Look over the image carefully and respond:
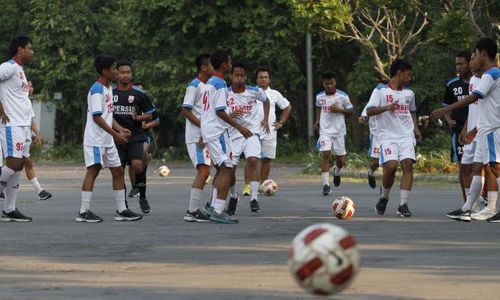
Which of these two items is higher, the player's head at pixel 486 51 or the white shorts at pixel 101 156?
the player's head at pixel 486 51

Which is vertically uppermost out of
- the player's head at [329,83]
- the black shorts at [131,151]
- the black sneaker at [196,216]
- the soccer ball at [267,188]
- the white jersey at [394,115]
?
the player's head at [329,83]

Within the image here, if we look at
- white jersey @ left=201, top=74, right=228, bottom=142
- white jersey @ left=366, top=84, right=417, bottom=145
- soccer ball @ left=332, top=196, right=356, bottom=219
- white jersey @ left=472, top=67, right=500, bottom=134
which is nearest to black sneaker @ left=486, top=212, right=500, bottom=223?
white jersey @ left=472, top=67, right=500, bottom=134

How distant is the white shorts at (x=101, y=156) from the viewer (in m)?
15.3

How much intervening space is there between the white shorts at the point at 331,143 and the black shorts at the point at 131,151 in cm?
586

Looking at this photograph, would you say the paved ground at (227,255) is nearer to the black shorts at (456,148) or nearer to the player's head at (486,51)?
the black shorts at (456,148)

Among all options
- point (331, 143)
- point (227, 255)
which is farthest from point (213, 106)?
point (331, 143)

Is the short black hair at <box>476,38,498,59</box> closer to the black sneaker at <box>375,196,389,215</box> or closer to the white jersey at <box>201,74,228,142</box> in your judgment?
the black sneaker at <box>375,196,389,215</box>

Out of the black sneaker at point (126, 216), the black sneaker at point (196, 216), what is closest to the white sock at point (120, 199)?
the black sneaker at point (126, 216)

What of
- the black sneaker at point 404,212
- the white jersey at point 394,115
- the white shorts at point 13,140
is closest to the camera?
the white shorts at point 13,140

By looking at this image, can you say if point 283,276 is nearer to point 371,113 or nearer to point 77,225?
point 77,225

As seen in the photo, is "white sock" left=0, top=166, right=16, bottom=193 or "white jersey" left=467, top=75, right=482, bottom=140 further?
"white sock" left=0, top=166, right=16, bottom=193

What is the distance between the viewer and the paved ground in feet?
30.6

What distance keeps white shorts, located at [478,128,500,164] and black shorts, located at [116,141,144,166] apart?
471cm

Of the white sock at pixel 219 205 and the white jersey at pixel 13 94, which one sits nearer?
the white sock at pixel 219 205
